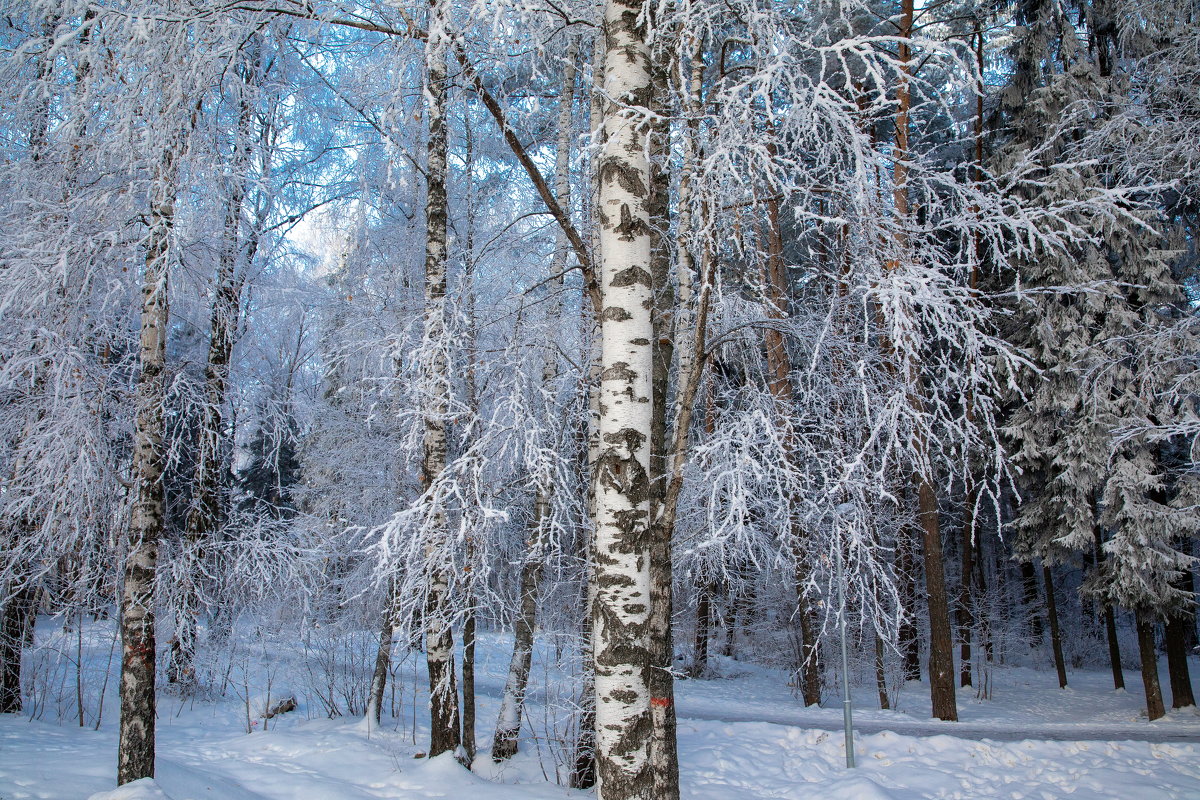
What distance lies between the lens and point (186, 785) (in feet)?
15.6

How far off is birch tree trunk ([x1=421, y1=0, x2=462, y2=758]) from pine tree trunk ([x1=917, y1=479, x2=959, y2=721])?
7.05 meters

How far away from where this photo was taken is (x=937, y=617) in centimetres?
986

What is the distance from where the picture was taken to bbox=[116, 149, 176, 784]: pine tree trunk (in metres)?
4.47

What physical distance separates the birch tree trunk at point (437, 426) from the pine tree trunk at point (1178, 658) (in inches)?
433

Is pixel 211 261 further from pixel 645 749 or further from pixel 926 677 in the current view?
pixel 926 677

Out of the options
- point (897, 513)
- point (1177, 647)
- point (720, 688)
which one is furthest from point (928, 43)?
point (720, 688)

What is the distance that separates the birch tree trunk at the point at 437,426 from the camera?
475 centimetres

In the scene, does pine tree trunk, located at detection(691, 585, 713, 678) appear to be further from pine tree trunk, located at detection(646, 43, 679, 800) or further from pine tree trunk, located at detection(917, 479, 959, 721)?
pine tree trunk, located at detection(646, 43, 679, 800)

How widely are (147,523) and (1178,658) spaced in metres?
14.2

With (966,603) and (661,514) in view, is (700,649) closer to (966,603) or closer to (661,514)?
(966,603)

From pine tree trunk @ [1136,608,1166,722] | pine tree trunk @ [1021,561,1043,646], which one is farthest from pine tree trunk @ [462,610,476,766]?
pine tree trunk @ [1021,561,1043,646]

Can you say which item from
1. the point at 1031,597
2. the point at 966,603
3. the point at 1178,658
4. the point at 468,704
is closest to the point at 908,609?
the point at 966,603

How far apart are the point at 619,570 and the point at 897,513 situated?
919cm

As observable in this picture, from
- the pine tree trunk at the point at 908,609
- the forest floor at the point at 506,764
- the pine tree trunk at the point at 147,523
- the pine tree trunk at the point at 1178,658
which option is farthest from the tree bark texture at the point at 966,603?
the pine tree trunk at the point at 147,523
